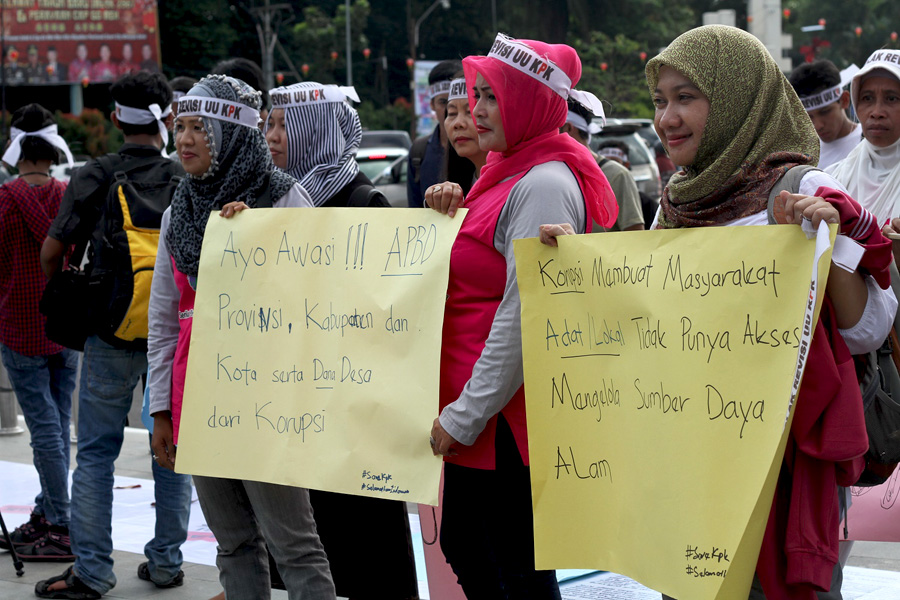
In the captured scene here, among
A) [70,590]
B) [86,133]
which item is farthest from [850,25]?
[70,590]

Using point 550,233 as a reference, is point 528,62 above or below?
above

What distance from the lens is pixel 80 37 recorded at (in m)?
43.5

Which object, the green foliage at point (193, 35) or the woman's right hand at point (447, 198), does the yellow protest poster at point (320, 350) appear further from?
the green foliage at point (193, 35)

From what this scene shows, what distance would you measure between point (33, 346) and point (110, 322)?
105cm

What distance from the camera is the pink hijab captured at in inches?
119

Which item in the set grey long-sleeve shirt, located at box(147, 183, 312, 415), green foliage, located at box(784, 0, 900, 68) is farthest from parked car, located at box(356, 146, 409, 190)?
green foliage, located at box(784, 0, 900, 68)

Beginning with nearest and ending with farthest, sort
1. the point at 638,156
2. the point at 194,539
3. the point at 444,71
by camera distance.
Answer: the point at 194,539 → the point at 444,71 → the point at 638,156

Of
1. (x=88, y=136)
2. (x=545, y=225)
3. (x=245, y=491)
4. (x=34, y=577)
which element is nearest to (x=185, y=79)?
(x=34, y=577)

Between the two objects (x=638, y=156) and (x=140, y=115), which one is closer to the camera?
(x=140, y=115)

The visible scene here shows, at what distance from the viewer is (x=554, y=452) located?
276 cm

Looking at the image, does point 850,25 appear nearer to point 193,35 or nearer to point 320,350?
point 193,35

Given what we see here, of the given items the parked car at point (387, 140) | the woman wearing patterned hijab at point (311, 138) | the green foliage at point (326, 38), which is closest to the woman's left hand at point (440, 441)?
the woman wearing patterned hijab at point (311, 138)

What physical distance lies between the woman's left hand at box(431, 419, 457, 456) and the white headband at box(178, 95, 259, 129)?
1.29 metres

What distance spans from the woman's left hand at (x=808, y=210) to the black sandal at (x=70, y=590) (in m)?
3.45
